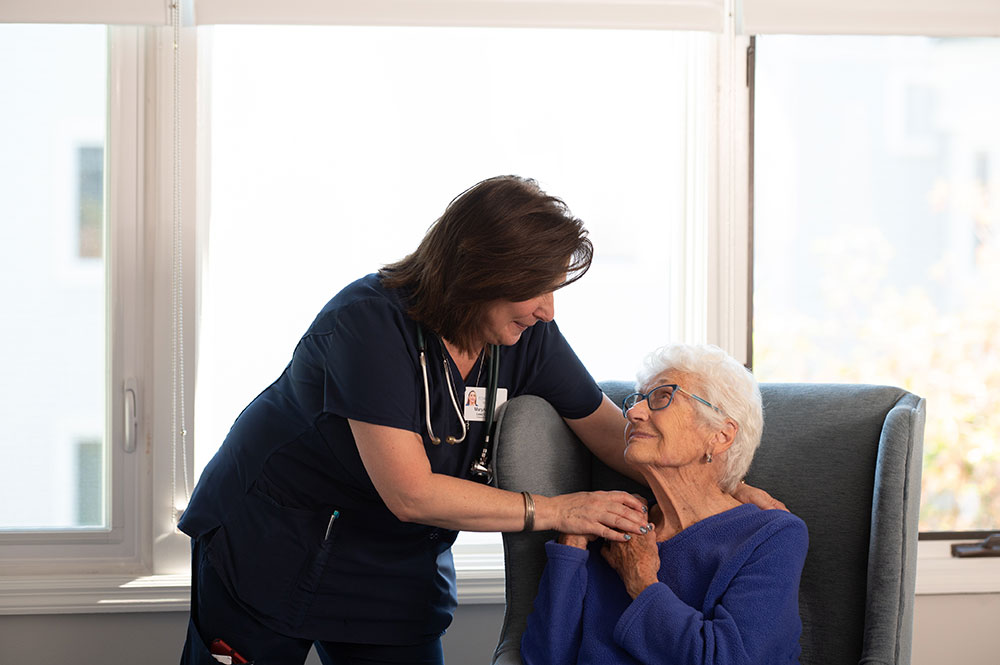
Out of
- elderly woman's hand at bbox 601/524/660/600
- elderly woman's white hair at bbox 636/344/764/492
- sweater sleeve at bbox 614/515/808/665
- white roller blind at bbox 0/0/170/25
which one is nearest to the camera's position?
sweater sleeve at bbox 614/515/808/665

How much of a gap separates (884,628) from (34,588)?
213 cm

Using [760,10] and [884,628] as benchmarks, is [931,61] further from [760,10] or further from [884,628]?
[884,628]

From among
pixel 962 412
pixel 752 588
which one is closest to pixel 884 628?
pixel 752 588

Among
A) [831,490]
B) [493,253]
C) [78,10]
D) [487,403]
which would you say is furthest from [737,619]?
[78,10]

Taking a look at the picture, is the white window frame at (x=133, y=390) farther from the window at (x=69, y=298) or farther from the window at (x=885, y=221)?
the window at (x=885, y=221)

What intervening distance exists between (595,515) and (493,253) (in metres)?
0.52

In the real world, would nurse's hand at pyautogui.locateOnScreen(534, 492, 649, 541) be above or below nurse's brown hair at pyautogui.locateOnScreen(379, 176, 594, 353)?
below

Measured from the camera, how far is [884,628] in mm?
1548

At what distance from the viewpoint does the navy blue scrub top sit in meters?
1.61

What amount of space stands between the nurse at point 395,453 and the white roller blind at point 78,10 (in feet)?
3.77

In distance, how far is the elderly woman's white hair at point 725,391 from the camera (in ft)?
5.35

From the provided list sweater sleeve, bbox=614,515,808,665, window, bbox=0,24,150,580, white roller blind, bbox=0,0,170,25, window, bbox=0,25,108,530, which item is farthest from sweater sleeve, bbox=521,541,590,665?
white roller blind, bbox=0,0,170,25

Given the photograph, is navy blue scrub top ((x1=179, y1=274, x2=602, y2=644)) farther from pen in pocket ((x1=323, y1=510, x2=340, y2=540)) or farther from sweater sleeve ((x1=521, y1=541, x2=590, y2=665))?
sweater sleeve ((x1=521, y1=541, x2=590, y2=665))

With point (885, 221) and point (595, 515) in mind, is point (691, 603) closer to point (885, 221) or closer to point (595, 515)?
point (595, 515)
